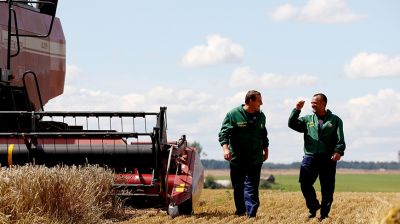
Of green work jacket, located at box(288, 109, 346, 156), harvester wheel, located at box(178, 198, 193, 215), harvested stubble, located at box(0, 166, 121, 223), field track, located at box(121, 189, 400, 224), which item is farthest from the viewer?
harvester wheel, located at box(178, 198, 193, 215)

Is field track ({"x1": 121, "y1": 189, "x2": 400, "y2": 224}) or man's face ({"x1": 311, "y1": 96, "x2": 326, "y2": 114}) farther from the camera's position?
man's face ({"x1": 311, "y1": 96, "x2": 326, "y2": 114})

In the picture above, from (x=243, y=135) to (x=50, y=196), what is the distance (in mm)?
2644

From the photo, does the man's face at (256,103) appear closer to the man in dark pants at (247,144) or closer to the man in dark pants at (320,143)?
the man in dark pants at (247,144)

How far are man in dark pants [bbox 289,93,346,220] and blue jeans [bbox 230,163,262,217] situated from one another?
1.85 ft

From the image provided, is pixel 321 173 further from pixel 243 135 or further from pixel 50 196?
pixel 50 196

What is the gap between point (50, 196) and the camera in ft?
28.6

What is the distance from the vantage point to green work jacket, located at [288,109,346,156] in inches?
403

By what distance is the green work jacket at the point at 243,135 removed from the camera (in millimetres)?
10320

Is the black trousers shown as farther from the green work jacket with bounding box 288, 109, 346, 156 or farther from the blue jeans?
the blue jeans

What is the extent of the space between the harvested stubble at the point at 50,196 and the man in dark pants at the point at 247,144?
1.59 meters

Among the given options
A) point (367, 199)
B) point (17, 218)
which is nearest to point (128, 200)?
point (17, 218)

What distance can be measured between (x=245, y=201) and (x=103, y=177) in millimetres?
1723

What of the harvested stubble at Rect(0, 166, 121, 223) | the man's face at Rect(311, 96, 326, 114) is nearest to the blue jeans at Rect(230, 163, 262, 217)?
the man's face at Rect(311, 96, 326, 114)

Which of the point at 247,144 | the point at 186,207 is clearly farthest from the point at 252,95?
the point at 186,207
